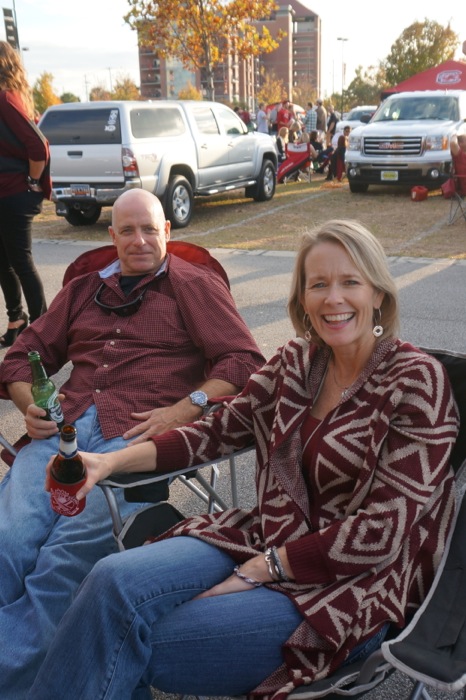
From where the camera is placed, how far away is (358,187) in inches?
581

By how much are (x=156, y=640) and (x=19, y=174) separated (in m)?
4.49

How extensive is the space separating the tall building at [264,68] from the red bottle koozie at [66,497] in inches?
3738

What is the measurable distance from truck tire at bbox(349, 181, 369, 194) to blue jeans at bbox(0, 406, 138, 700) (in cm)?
1272

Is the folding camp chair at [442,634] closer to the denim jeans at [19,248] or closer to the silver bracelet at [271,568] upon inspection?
the silver bracelet at [271,568]

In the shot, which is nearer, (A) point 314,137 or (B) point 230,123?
(B) point 230,123

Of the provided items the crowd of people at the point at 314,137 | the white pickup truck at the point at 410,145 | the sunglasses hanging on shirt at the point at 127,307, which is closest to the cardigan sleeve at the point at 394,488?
the sunglasses hanging on shirt at the point at 127,307

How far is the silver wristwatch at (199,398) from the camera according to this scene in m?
2.74

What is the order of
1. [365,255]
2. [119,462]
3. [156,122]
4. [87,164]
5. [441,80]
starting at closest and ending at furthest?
[365,255] < [119,462] < [87,164] < [156,122] < [441,80]

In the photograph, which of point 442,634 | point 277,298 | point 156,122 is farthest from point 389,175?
point 442,634

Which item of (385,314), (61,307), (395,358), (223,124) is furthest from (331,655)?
(223,124)

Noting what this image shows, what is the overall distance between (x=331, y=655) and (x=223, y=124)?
40.5ft

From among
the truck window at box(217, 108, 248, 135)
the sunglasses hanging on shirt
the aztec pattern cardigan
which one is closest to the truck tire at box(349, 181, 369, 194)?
the truck window at box(217, 108, 248, 135)

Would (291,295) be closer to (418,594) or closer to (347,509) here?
(347,509)

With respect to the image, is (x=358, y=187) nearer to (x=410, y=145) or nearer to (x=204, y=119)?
(x=410, y=145)
